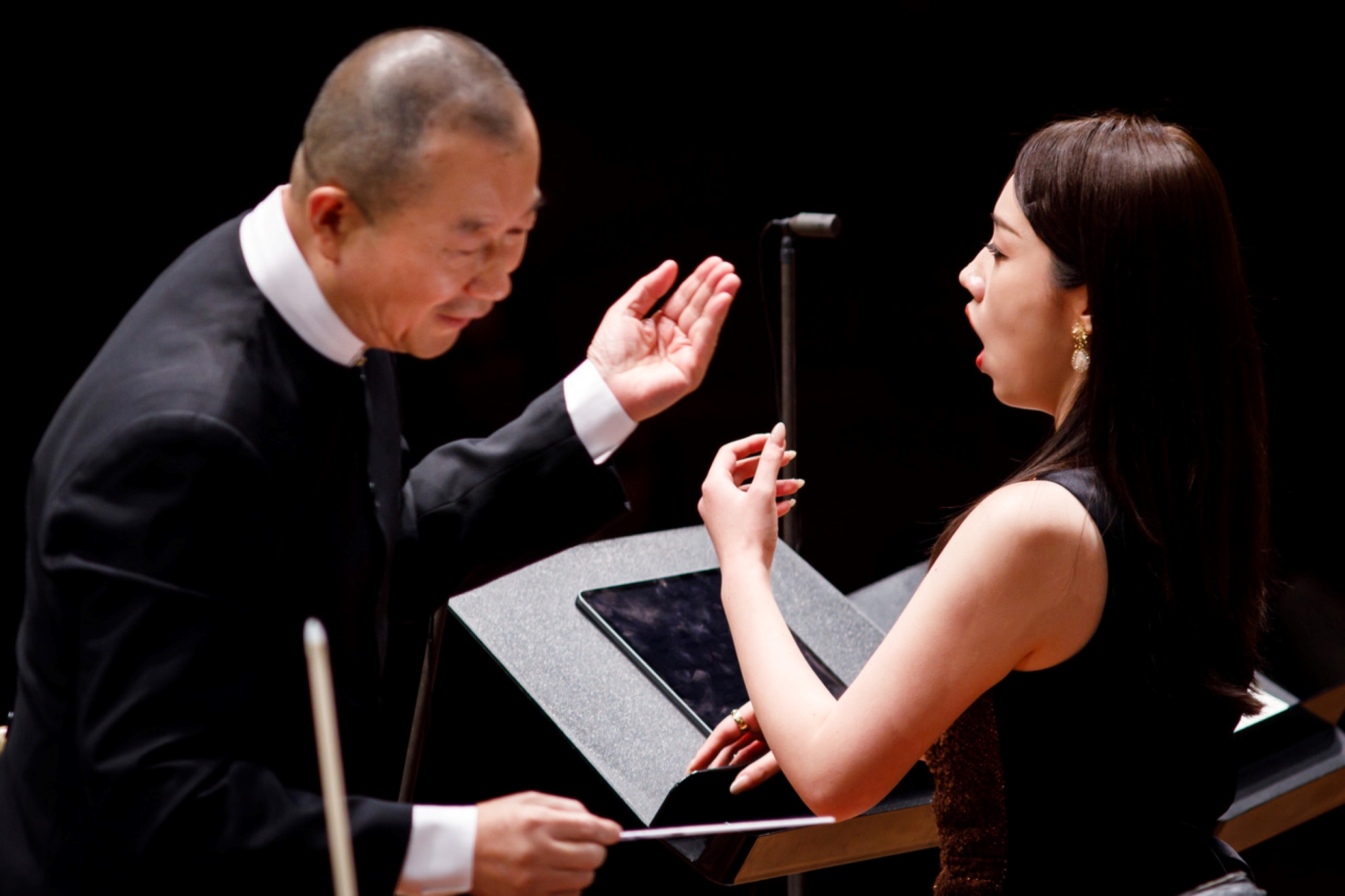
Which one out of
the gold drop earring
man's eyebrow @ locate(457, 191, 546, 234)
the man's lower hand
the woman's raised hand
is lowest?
the man's lower hand

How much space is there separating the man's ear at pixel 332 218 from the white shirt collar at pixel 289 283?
3cm

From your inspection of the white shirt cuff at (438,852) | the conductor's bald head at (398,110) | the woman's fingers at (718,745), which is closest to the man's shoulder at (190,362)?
the conductor's bald head at (398,110)

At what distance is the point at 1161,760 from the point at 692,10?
220cm

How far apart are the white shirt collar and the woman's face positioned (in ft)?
2.58

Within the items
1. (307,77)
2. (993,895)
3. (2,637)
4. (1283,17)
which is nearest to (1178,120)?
(1283,17)

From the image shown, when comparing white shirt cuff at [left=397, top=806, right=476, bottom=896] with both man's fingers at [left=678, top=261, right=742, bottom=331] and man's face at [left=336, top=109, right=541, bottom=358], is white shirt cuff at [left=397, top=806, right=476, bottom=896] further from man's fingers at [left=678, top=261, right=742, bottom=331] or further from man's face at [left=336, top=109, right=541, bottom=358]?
man's fingers at [left=678, top=261, right=742, bottom=331]

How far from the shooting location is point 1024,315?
151 centimetres

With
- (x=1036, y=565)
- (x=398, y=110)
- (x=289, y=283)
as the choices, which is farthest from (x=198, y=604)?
(x=1036, y=565)

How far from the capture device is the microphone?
2.19 metres

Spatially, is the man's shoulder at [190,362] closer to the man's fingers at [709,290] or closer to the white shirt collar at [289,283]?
the white shirt collar at [289,283]

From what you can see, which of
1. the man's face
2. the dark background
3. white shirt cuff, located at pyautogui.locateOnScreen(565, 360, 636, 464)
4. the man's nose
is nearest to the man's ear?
the man's face

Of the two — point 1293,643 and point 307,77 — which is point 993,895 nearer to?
point 1293,643

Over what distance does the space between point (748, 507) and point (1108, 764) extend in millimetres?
515

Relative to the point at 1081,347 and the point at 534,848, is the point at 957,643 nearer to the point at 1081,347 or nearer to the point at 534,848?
the point at 1081,347
